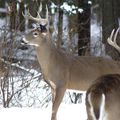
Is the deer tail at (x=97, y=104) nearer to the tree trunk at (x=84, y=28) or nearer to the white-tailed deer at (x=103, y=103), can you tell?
the white-tailed deer at (x=103, y=103)

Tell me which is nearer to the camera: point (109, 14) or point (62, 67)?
point (62, 67)

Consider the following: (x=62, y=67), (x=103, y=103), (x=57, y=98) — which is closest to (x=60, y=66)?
(x=62, y=67)

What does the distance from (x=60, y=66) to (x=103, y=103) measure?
10.2 feet

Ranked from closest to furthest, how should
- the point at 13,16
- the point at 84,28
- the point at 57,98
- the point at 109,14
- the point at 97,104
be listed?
the point at 97,104, the point at 57,98, the point at 13,16, the point at 84,28, the point at 109,14

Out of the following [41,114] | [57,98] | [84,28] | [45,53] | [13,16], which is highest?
[13,16]

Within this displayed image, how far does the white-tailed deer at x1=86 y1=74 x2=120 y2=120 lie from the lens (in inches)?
213

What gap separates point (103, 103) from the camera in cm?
544

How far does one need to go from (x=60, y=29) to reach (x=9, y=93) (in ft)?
7.20

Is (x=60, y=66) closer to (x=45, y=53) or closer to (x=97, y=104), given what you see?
(x=45, y=53)

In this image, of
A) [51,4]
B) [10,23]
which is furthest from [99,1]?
[10,23]

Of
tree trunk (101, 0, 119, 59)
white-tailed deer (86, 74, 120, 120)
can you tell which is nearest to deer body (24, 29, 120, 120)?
white-tailed deer (86, 74, 120, 120)

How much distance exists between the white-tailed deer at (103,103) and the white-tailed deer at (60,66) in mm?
2614

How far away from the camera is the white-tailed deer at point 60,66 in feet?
27.2

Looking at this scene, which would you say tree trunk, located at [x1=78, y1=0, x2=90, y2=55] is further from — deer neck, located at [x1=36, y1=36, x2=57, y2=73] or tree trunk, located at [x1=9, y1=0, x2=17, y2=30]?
deer neck, located at [x1=36, y1=36, x2=57, y2=73]
